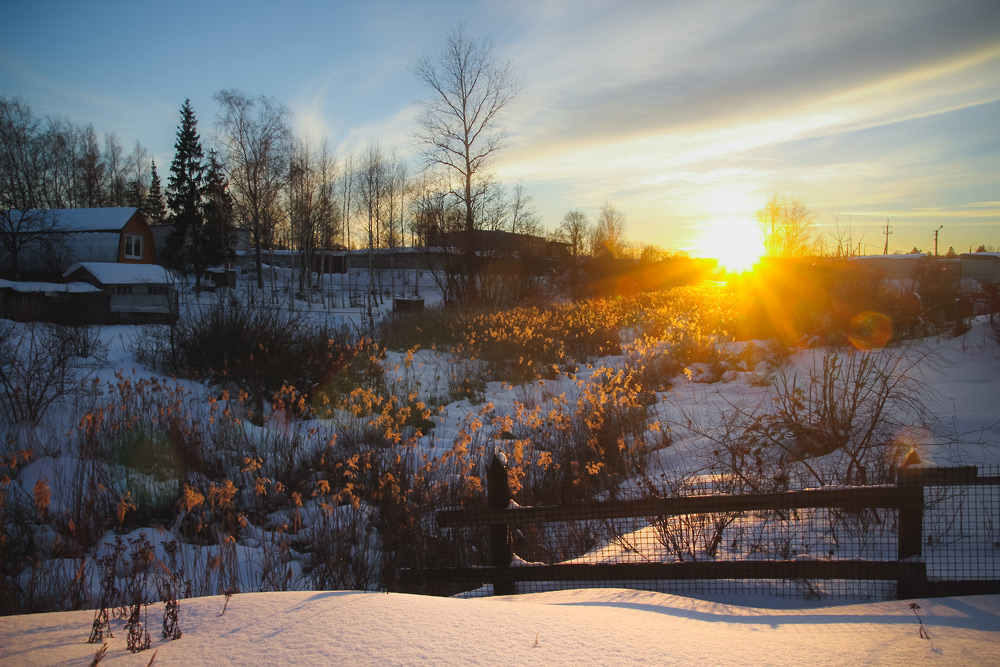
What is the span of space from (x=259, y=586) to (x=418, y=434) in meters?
2.90

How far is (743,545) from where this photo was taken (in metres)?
4.23

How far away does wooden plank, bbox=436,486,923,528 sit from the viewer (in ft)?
10.8

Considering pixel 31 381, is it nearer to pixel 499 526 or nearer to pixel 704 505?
pixel 499 526

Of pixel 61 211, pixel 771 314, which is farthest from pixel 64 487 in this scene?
pixel 61 211

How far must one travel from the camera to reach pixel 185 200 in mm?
41094

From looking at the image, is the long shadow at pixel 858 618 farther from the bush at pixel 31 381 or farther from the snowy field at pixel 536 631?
the bush at pixel 31 381

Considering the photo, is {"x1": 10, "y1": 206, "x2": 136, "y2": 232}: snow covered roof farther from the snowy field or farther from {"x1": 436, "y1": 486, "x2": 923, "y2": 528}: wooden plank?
{"x1": 436, "y1": 486, "x2": 923, "y2": 528}: wooden plank

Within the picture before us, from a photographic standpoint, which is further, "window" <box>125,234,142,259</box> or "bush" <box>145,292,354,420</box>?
"window" <box>125,234,142,259</box>

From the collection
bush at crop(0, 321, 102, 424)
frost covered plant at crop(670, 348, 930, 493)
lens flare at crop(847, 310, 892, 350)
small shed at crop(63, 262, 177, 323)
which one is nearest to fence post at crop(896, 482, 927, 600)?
frost covered plant at crop(670, 348, 930, 493)

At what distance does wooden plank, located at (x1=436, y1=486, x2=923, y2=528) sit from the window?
133 ft

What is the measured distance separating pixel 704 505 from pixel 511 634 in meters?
1.51

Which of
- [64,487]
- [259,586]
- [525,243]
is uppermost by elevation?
[525,243]

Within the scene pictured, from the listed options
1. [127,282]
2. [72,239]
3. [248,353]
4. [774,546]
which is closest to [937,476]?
[774,546]

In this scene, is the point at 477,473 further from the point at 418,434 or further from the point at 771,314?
the point at 771,314
